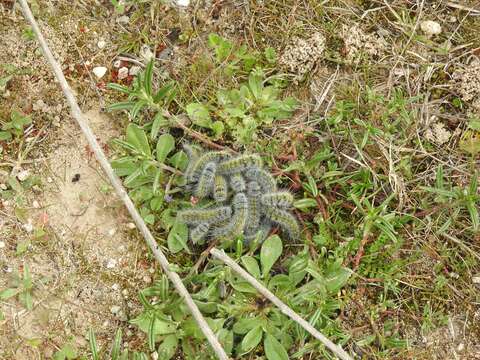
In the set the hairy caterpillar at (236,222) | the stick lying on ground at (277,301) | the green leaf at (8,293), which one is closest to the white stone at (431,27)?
the hairy caterpillar at (236,222)

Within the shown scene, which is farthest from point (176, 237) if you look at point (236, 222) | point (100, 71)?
point (100, 71)

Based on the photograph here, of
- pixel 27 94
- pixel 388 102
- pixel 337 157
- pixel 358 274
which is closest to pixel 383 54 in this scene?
pixel 388 102

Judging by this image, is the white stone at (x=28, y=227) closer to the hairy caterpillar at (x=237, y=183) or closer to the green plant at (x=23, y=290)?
the green plant at (x=23, y=290)

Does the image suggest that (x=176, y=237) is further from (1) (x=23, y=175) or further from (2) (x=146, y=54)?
(2) (x=146, y=54)

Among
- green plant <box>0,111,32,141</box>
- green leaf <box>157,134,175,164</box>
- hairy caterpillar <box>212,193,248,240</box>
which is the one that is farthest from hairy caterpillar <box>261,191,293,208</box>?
green plant <box>0,111,32,141</box>

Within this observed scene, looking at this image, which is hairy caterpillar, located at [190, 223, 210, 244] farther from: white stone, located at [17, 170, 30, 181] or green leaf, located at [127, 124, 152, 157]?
white stone, located at [17, 170, 30, 181]
